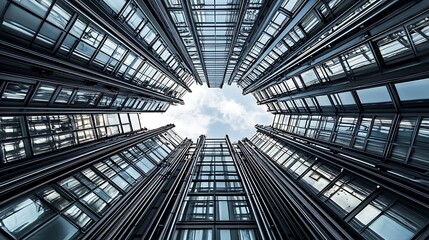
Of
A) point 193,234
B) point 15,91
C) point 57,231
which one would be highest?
point 15,91

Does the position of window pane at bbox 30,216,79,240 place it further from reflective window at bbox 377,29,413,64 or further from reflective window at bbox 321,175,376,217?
reflective window at bbox 377,29,413,64

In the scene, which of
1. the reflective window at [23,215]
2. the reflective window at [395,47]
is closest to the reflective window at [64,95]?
the reflective window at [23,215]

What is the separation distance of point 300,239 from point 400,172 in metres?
5.98

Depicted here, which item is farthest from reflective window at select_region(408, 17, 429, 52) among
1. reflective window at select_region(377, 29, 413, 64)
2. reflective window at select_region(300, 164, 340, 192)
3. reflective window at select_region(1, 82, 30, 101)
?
reflective window at select_region(1, 82, 30, 101)

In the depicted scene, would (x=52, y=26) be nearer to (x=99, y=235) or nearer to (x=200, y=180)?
(x=99, y=235)

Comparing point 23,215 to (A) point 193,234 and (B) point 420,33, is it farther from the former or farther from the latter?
(B) point 420,33

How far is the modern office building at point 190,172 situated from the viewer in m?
10.1

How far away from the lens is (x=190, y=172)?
2419 cm

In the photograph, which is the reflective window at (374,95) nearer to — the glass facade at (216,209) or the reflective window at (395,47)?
the reflective window at (395,47)

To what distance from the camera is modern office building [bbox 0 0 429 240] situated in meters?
10.1

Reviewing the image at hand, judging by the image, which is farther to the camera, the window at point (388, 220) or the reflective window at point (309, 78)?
the reflective window at point (309, 78)

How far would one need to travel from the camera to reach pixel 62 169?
12.0 metres

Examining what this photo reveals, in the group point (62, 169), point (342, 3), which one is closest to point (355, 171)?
point (342, 3)

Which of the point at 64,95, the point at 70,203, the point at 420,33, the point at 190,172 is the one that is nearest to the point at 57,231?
the point at 70,203
